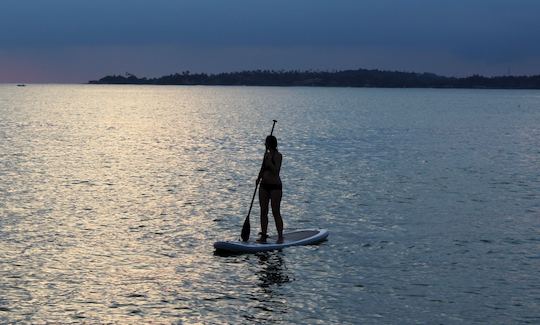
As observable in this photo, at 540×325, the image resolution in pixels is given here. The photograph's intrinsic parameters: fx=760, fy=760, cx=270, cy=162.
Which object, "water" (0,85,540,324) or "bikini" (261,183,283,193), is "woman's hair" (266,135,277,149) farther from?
"water" (0,85,540,324)

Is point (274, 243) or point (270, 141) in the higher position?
point (270, 141)

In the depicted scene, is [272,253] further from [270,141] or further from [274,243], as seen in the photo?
[270,141]

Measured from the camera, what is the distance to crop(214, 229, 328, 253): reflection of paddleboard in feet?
69.8

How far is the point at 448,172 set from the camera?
4481cm

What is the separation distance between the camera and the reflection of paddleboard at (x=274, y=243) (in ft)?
69.8

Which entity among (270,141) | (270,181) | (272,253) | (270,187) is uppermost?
(270,141)

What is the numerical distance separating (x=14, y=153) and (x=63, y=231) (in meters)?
33.6

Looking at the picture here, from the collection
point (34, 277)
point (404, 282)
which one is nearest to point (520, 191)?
point (404, 282)

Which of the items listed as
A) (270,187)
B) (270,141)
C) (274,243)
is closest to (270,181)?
(270,187)

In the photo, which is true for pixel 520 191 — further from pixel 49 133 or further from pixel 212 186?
pixel 49 133

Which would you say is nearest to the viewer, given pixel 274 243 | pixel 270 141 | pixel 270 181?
pixel 270 141

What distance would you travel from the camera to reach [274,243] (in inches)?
859

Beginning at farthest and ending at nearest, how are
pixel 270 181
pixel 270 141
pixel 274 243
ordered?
pixel 274 243 → pixel 270 181 → pixel 270 141

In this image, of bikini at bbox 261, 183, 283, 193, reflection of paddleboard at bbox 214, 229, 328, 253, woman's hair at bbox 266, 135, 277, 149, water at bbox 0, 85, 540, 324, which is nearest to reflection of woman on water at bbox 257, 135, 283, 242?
bikini at bbox 261, 183, 283, 193
